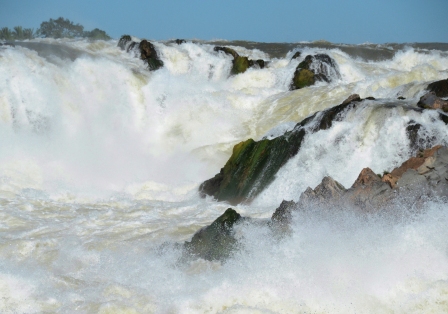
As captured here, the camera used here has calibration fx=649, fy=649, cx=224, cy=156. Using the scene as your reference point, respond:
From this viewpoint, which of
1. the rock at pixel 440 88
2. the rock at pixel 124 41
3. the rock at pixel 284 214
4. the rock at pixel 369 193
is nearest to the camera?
the rock at pixel 369 193

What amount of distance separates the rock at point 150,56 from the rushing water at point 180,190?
1.26ft

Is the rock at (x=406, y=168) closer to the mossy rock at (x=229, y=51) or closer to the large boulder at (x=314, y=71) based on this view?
the large boulder at (x=314, y=71)

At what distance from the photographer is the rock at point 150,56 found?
926 inches

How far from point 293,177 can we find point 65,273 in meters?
5.11

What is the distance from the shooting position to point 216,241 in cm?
769

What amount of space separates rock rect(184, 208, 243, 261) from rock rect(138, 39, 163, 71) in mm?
15791

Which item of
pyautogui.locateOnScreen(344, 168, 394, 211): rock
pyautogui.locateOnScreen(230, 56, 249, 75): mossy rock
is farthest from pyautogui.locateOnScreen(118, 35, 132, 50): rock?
pyautogui.locateOnScreen(344, 168, 394, 211): rock

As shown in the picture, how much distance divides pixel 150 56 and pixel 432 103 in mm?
14913

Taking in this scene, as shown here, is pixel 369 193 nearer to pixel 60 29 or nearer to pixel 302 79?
pixel 302 79

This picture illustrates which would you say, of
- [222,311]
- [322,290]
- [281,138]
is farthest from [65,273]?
[281,138]

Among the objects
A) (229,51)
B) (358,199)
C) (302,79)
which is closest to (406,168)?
(358,199)

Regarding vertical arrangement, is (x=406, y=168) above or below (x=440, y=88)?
below

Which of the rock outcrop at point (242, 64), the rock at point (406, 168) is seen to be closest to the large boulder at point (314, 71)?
the rock outcrop at point (242, 64)

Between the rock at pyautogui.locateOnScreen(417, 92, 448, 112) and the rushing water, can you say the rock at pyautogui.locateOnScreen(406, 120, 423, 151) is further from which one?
the rock at pyautogui.locateOnScreen(417, 92, 448, 112)
